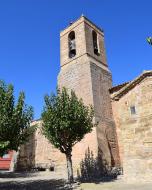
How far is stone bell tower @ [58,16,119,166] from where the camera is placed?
24.2 m

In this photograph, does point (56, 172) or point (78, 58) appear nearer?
point (56, 172)

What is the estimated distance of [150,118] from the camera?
18.9 m

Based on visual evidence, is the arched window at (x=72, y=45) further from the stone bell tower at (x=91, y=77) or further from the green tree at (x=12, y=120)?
the green tree at (x=12, y=120)

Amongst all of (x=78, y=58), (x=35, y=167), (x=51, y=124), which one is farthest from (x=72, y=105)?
(x=35, y=167)

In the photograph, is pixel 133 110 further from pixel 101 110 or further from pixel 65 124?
pixel 101 110

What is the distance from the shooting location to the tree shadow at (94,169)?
2227cm

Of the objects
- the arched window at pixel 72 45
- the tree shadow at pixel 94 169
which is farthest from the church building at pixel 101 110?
the tree shadow at pixel 94 169

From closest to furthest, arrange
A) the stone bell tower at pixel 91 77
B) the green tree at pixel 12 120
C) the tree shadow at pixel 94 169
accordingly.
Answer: the green tree at pixel 12 120, the tree shadow at pixel 94 169, the stone bell tower at pixel 91 77

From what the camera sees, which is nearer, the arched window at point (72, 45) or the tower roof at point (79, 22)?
the tower roof at point (79, 22)

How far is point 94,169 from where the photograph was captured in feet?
75.0

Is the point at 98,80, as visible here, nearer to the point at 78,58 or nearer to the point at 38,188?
the point at 78,58

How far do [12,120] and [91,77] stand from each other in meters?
10.0

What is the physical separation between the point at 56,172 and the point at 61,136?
7319 millimetres

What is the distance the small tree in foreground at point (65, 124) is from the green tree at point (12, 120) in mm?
1456
